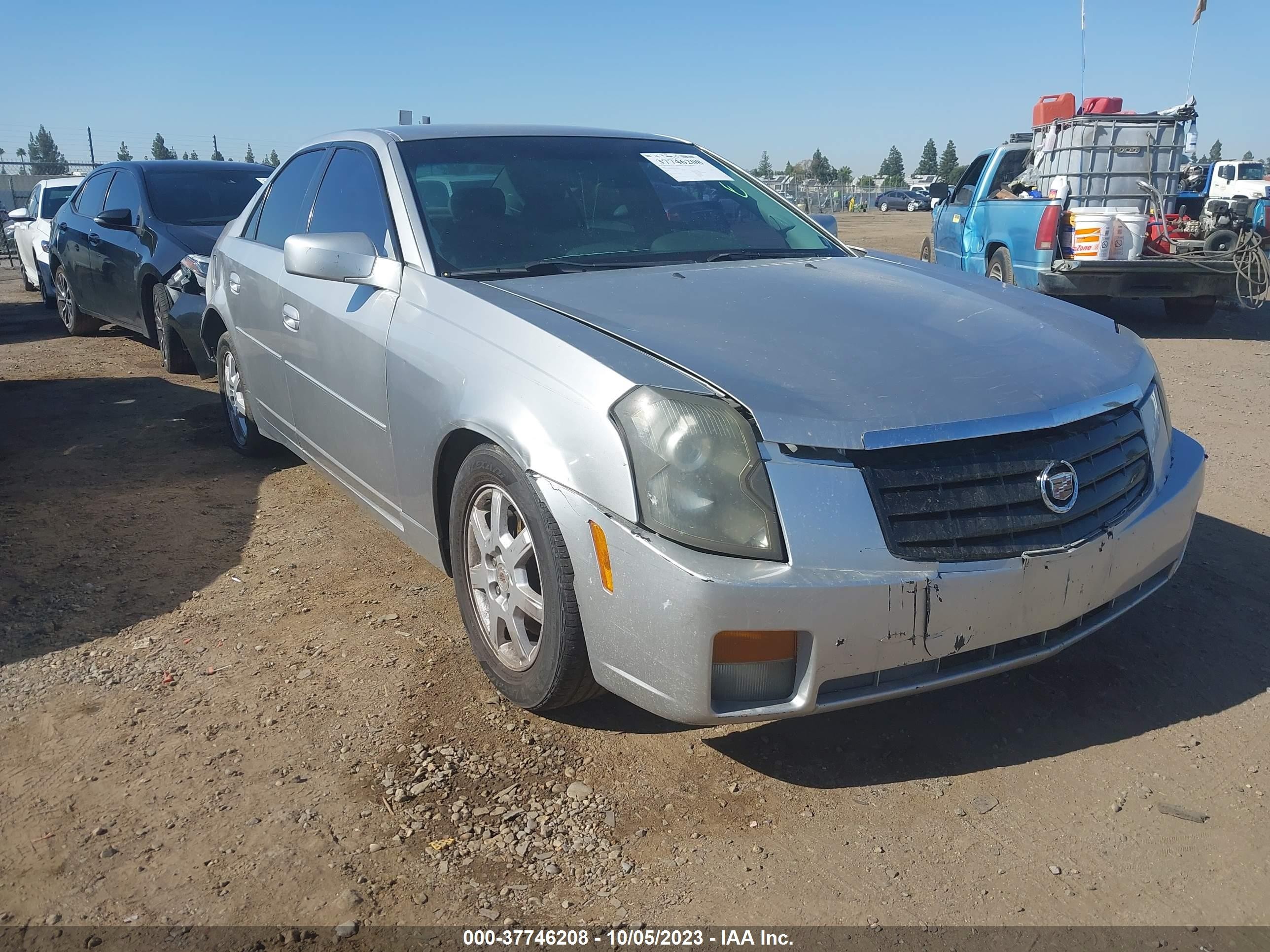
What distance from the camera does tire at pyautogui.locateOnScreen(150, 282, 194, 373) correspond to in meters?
7.69

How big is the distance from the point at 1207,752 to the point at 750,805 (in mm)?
1235

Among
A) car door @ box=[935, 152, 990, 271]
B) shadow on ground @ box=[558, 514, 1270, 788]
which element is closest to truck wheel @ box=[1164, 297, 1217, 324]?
car door @ box=[935, 152, 990, 271]

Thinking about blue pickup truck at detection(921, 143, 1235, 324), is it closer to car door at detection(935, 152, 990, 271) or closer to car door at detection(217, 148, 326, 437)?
car door at detection(935, 152, 990, 271)

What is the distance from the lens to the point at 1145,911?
6.93 ft

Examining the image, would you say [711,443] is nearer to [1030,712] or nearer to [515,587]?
[515,587]

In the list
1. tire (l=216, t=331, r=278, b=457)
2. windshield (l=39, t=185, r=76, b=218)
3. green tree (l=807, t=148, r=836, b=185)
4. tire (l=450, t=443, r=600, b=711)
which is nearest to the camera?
tire (l=450, t=443, r=600, b=711)

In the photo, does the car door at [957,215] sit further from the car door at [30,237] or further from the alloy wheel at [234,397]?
the car door at [30,237]

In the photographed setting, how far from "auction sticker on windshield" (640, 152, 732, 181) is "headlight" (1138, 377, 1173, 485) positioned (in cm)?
189

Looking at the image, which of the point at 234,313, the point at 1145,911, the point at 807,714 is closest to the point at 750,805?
the point at 807,714

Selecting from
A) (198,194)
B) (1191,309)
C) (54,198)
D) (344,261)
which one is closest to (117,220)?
(198,194)

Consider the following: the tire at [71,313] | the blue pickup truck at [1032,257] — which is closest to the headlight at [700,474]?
the blue pickup truck at [1032,257]

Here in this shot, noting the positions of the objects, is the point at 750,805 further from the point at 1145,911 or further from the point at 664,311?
the point at 664,311

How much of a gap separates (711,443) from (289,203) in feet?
10.2

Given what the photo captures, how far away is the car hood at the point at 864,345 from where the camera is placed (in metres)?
2.37
